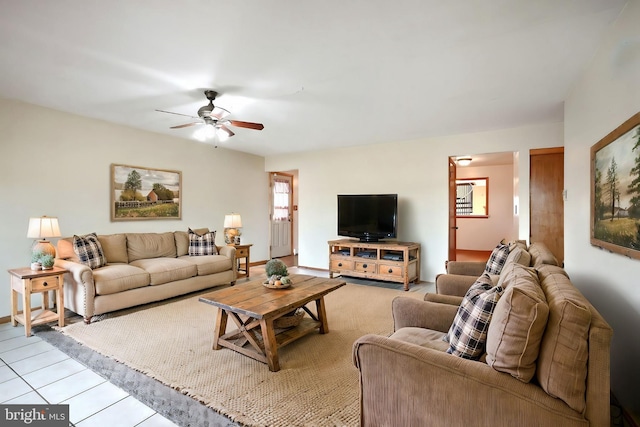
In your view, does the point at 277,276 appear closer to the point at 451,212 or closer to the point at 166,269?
the point at 166,269

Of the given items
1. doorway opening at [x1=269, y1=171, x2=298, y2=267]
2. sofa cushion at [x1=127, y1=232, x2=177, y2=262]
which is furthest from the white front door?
sofa cushion at [x1=127, y1=232, x2=177, y2=262]

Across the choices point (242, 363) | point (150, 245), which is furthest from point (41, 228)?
point (242, 363)

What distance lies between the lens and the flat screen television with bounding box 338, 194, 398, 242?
5074mm

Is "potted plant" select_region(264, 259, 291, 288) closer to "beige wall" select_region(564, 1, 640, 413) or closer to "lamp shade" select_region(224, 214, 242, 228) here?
"beige wall" select_region(564, 1, 640, 413)

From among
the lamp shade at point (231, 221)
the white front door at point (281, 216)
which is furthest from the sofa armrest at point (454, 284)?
the white front door at point (281, 216)

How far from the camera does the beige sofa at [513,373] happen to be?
1051 mm

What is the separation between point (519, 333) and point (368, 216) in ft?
13.7

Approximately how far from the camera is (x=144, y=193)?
473 centimetres

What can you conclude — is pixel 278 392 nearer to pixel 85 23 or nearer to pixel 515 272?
pixel 515 272

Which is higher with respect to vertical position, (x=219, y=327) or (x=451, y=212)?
(x=451, y=212)

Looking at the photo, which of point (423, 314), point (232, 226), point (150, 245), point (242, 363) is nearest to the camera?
point (423, 314)

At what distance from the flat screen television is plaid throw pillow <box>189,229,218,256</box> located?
222cm

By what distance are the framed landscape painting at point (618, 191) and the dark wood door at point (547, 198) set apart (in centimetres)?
253

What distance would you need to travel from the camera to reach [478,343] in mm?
1384
